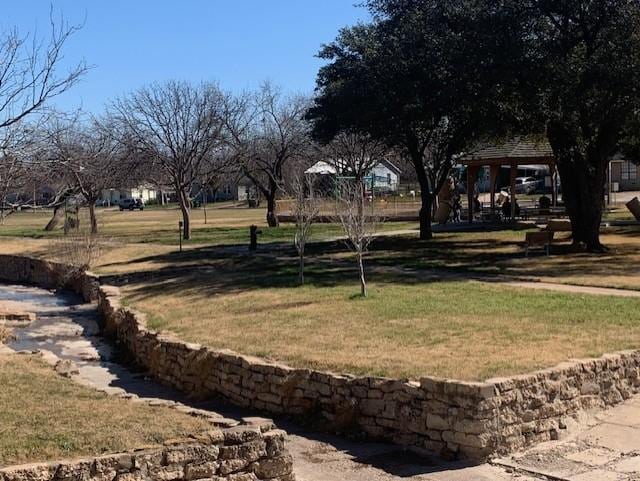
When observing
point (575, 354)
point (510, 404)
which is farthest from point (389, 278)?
point (510, 404)

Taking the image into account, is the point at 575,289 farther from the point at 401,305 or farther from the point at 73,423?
the point at 73,423

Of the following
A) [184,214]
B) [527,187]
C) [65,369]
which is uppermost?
[527,187]

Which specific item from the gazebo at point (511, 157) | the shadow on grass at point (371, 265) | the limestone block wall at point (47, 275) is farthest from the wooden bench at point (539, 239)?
the limestone block wall at point (47, 275)

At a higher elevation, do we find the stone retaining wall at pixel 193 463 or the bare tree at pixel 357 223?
the bare tree at pixel 357 223

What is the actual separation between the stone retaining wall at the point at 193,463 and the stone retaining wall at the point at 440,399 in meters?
2.73

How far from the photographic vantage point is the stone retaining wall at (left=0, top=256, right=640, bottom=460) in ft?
33.3

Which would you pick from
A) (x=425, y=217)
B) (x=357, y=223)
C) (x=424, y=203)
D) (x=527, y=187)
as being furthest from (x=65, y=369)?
(x=527, y=187)

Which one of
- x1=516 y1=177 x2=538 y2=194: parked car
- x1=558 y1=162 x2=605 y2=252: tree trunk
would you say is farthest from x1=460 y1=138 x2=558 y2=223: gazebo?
x1=516 y1=177 x2=538 y2=194: parked car

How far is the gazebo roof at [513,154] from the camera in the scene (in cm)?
3975

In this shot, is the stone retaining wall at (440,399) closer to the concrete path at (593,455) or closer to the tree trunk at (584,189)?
the concrete path at (593,455)

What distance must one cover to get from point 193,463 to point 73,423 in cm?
146

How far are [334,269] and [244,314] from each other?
26.1ft

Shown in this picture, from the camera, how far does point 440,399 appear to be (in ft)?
34.0

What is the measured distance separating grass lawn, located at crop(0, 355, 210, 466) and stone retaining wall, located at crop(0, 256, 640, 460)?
2.83 meters
